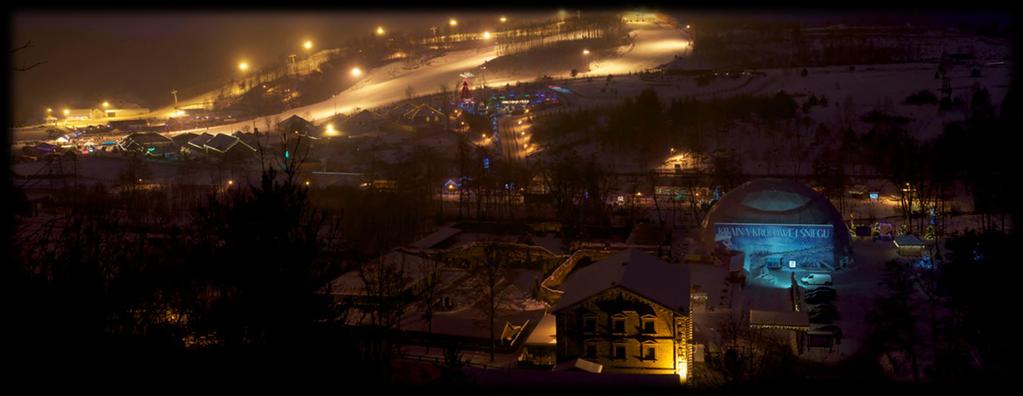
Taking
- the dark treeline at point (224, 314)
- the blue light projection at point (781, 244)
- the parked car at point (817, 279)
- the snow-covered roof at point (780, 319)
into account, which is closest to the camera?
the dark treeline at point (224, 314)

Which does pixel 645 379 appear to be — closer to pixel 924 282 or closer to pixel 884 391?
pixel 884 391

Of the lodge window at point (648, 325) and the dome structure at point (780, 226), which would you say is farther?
the dome structure at point (780, 226)

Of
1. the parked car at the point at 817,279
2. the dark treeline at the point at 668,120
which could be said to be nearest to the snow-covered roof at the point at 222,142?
the dark treeline at the point at 668,120

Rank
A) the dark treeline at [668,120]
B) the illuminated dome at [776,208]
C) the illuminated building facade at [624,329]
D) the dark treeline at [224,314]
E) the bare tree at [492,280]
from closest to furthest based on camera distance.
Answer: the dark treeline at [224,314], the illuminated building facade at [624,329], the bare tree at [492,280], the illuminated dome at [776,208], the dark treeline at [668,120]

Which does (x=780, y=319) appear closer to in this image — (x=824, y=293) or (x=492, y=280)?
(x=824, y=293)

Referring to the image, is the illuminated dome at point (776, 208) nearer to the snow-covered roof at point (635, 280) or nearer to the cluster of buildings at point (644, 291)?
the cluster of buildings at point (644, 291)

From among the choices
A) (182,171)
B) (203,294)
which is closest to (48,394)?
(203,294)
